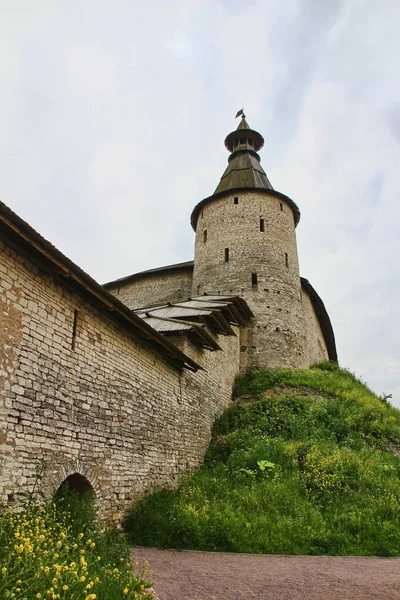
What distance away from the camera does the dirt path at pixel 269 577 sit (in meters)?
4.96

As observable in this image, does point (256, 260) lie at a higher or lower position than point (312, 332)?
higher

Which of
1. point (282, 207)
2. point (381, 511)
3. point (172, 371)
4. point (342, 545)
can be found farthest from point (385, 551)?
point (282, 207)

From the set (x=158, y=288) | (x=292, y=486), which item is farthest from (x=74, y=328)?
(x=158, y=288)

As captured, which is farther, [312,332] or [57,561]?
[312,332]

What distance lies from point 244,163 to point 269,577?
23.0 meters

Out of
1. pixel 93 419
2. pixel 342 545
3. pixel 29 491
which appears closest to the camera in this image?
pixel 29 491

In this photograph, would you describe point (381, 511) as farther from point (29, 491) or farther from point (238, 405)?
point (238, 405)

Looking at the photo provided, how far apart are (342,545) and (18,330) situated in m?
6.06

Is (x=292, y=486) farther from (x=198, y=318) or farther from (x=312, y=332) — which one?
(x=312, y=332)

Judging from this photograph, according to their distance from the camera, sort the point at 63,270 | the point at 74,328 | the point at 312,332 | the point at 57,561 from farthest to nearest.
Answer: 1. the point at 312,332
2. the point at 74,328
3. the point at 63,270
4. the point at 57,561

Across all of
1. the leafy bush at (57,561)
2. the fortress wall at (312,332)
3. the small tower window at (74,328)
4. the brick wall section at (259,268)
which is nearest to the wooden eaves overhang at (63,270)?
the small tower window at (74,328)

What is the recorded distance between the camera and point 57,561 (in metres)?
4.17

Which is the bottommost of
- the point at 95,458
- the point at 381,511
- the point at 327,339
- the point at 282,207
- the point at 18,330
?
the point at 381,511

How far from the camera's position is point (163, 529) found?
26.1ft
